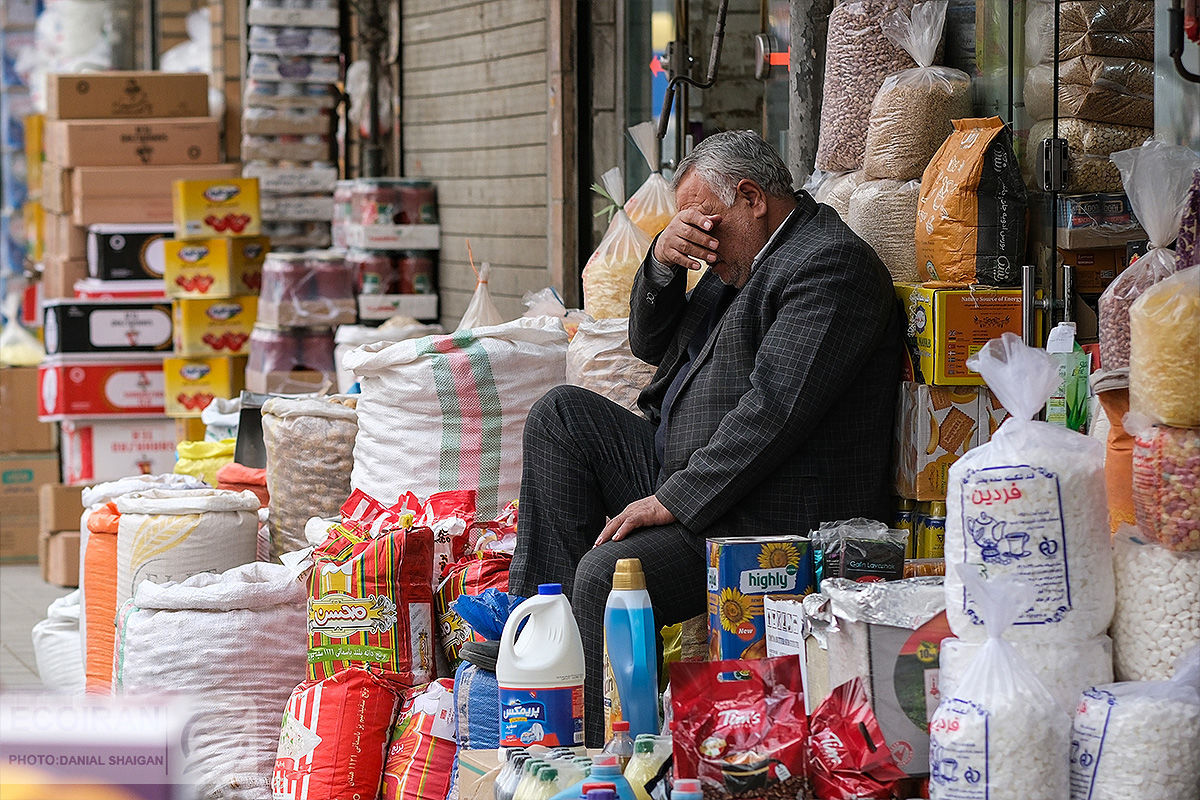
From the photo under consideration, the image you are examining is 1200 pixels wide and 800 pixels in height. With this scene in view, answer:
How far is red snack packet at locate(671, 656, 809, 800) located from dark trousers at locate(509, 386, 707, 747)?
2.16 ft

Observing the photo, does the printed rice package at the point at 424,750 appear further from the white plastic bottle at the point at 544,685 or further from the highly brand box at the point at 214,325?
the highly brand box at the point at 214,325

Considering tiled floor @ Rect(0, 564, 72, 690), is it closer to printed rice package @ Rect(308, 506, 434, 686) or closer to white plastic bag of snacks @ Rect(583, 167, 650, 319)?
printed rice package @ Rect(308, 506, 434, 686)

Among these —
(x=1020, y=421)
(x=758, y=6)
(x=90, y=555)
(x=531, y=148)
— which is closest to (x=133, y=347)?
(x=531, y=148)

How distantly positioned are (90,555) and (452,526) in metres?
1.34

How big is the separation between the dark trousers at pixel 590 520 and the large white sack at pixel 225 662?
720 mm

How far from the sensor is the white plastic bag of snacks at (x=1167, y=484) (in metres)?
2.41

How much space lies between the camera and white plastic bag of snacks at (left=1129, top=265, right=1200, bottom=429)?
243 cm

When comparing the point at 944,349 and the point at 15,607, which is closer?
the point at 944,349

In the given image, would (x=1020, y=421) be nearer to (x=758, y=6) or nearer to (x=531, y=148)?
(x=758, y=6)

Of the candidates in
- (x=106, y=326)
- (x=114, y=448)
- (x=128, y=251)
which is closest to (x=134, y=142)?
(x=128, y=251)

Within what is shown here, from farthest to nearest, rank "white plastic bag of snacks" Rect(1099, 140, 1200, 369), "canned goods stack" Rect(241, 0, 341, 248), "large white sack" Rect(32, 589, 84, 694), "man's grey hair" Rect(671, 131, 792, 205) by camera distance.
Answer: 1. "canned goods stack" Rect(241, 0, 341, 248)
2. "large white sack" Rect(32, 589, 84, 694)
3. "man's grey hair" Rect(671, 131, 792, 205)
4. "white plastic bag of snacks" Rect(1099, 140, 1200, 369)

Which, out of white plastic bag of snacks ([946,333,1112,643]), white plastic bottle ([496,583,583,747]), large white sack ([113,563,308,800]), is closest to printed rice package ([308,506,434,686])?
large white sack ([113,563,308,800])

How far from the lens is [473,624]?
342cm

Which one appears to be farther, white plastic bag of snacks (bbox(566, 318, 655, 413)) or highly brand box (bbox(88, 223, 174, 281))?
highly brand box (bbox(88, 223, 174, 281))
